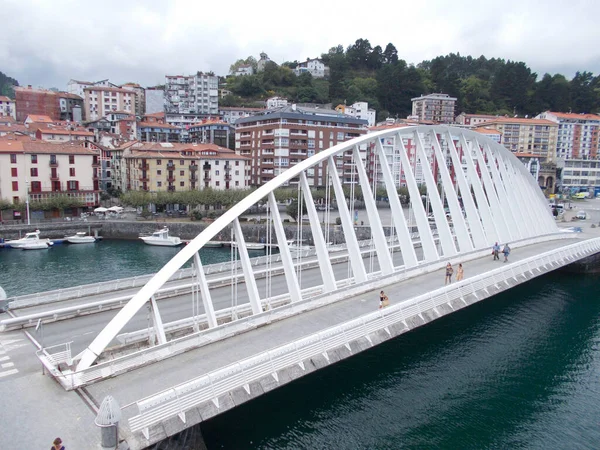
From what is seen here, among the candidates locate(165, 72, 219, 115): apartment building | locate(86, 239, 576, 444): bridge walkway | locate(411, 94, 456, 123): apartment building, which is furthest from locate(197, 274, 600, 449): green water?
locate(165, 72, 219, 115): apartment building

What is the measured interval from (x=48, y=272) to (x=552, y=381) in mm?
47596

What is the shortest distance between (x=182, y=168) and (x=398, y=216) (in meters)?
61.0

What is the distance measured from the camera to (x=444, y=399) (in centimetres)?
2181

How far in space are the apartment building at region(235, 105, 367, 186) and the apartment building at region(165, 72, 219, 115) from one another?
48839 millimetres

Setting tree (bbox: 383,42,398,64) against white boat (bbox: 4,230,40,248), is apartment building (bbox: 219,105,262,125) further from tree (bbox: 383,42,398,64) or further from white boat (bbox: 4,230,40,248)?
white boat (bbox: 4,230,40,248)

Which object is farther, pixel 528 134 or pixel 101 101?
pixel 101 101

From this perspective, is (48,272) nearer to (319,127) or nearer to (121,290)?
(121,290)

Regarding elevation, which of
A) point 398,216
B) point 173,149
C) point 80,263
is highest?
point 173,149

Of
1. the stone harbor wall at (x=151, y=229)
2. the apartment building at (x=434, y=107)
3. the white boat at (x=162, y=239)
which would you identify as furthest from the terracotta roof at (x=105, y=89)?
the apartment building at (x=434, y=107)

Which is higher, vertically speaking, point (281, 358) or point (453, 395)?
point (281, 358)

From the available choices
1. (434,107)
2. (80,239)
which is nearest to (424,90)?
(434,107)

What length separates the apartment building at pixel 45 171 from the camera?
66875mm

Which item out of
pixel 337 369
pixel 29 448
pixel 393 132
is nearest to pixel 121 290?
pixel 337 369

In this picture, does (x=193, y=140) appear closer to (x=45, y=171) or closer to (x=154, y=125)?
(x=154, y=125)
